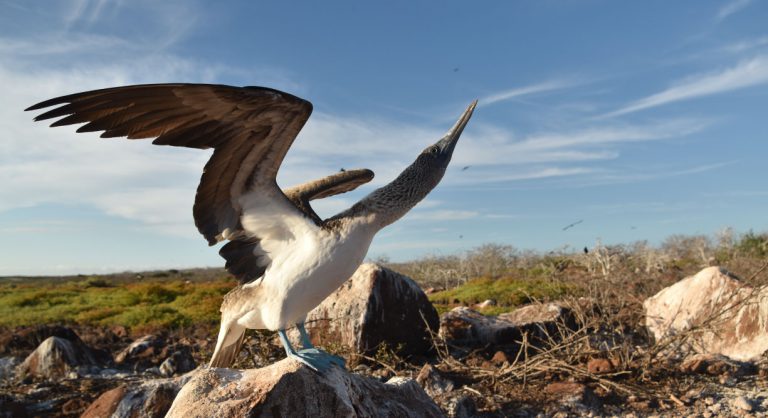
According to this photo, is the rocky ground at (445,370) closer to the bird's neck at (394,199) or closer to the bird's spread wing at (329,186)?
the bird's neck at (394,199)

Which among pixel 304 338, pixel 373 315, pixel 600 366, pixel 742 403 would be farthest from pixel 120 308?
pixel 742 403

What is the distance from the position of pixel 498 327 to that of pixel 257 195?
5.51 m

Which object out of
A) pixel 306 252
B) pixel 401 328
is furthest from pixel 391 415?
pixel 401 328

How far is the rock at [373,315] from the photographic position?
7.56 meters

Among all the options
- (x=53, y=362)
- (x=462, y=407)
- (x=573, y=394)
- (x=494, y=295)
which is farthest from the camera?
(x=494, y=295)

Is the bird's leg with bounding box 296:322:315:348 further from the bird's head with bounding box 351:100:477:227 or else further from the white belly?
the bird's head with bounding box 351:100:477:227

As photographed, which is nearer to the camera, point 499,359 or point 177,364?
point 499,359

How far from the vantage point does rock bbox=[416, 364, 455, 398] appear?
20.2 ft

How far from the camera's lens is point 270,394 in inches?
129

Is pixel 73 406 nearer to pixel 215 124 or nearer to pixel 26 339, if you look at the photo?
pixel 215 124

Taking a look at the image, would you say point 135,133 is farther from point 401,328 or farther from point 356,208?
point 401,328

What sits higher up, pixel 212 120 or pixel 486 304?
pixel 212 120

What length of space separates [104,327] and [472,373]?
10899 millimetres

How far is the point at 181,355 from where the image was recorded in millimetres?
8984
